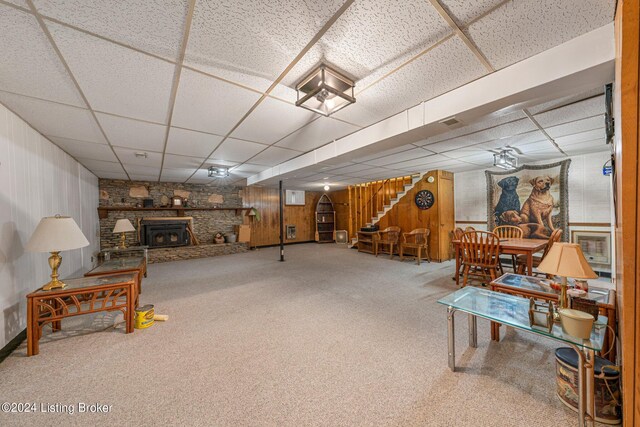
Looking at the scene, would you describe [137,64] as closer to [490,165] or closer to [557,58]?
[557,58]

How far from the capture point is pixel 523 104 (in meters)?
2.00

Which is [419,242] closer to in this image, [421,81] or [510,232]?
[510,232]

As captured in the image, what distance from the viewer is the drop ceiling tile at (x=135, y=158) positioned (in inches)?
150

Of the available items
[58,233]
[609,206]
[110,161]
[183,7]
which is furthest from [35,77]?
[609,206]

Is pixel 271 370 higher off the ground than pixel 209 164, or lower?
lower

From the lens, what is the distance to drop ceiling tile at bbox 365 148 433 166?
4.13 meters

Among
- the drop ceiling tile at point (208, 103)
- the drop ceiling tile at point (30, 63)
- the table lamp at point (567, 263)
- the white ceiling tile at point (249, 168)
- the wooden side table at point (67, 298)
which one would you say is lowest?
the wooden side table at point (67, 298)

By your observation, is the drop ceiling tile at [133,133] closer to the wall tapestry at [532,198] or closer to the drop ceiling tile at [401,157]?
the drop ceiling tile at [401,157]

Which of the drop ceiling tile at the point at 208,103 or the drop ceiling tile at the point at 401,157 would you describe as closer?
the drop ceiling tile at the point at 208,103

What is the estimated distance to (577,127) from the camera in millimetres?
3043

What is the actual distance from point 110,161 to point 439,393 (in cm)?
611

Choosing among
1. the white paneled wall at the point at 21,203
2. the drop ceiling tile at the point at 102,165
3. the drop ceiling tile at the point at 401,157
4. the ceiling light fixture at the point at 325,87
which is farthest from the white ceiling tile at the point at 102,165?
the drop ceiling tile at the point at 401,157

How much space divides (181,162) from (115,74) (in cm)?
313

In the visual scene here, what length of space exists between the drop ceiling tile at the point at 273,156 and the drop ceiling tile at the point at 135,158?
1713 mm
